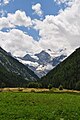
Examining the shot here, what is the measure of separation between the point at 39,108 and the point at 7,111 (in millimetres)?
5363

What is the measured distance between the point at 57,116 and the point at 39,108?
546cm

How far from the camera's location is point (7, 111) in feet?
121

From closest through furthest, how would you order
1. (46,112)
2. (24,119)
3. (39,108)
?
(24,119) < (46,112) < (39,108)

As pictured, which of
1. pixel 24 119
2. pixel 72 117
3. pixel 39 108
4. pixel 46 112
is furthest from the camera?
pixel 39 108

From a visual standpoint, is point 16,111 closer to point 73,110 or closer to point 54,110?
point 54,110

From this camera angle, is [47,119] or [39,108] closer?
[47,119]

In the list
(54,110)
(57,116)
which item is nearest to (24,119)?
(57,116)

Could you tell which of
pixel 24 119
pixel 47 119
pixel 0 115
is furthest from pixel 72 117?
pixel 0 115

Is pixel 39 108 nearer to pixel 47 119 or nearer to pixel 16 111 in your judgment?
pixel 16 111

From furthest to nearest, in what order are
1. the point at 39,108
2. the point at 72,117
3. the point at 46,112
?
the point at 39,108, the point at 46,112, the point at 72,117

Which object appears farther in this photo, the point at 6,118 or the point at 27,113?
the point at 27,113

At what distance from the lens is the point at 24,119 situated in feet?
107

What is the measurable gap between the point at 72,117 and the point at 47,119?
137 inches

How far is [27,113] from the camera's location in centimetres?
3612
